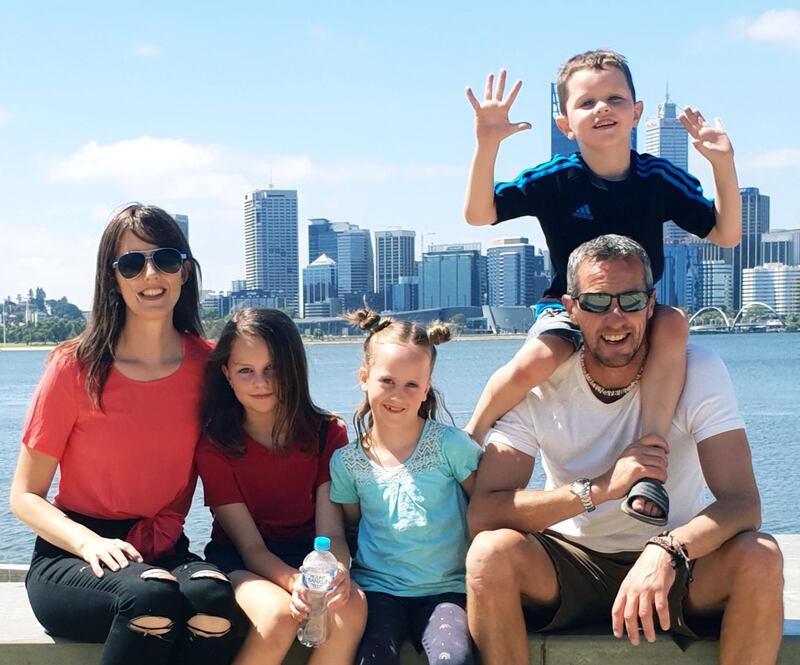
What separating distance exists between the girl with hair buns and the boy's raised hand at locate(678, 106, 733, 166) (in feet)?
4.34

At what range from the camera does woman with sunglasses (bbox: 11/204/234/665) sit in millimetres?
3268

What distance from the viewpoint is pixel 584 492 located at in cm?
333

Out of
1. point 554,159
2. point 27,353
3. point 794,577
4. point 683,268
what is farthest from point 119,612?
point 27,353

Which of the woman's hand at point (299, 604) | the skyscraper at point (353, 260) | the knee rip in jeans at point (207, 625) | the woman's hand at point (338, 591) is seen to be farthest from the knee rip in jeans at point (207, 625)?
the skyscraper at point (353, 260)

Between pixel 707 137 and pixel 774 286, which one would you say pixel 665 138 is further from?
pixel 707 137

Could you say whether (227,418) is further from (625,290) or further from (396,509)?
Answer: (625,290)

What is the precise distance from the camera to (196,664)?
3285 mm

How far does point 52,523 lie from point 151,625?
61cm

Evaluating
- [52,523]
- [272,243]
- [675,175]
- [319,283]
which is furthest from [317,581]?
[272,243]

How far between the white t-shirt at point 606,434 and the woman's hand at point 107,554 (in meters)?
1.32

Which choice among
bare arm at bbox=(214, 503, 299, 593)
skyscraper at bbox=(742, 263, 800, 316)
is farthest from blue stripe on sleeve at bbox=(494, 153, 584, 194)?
skyscraper at bbox=(742, 263, 800, 316)

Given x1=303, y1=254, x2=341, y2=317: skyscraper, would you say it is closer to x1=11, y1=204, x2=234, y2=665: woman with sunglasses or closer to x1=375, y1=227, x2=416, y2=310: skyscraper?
x1=375, y1=227, x2=416, y2=310: skyscraper

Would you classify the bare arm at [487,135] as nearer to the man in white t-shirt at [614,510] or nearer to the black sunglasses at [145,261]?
the man in white t-shirt at [614,510]

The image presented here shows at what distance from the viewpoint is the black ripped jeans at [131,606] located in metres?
3.19
